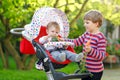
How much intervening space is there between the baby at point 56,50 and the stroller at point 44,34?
54mm

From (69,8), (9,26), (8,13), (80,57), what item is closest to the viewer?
(80,57)

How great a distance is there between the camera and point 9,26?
1048 cm

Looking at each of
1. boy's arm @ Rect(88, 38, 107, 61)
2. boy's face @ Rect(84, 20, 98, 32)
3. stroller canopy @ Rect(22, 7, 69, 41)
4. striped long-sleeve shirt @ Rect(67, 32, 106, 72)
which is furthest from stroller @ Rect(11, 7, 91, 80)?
boy's face @ Rect(84, 20, 98, 32)

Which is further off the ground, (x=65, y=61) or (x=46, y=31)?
(x=46, y=31)

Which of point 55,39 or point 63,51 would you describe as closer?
point 63,51

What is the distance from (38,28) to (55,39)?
25 cm

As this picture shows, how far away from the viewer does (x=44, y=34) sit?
4.83 metres

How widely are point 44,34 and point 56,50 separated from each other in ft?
1.04

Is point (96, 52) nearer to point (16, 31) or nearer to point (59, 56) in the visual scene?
point (59, 56)

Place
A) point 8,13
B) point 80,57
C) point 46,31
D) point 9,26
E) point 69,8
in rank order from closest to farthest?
1. point 80,57
2. point 46,31
3. point 8,13
4. point 69,8
5. point 9,26

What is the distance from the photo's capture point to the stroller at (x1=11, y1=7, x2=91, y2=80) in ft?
14.4

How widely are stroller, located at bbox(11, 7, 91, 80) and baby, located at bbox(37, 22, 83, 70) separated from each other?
0.18 feet

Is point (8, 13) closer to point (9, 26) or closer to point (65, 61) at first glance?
point (9, 26)

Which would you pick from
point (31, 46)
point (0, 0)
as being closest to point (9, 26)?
point (0, 0)
